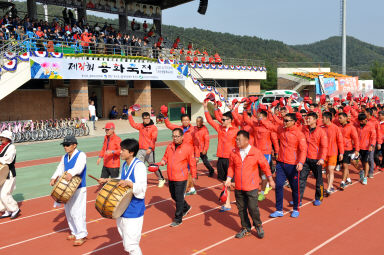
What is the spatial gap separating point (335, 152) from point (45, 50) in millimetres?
16332

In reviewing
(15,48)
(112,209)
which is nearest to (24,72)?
(15,48)

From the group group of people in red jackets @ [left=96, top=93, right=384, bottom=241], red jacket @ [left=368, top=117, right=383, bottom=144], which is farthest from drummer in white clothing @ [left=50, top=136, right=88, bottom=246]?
red jacket @ [left=368, top=117, right=383, bottom=144]

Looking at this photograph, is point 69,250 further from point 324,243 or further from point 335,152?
point 335,152

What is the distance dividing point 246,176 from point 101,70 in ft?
56.4

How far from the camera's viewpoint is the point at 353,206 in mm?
7301

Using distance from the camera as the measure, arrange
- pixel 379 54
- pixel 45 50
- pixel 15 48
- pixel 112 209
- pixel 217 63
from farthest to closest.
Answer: pixel 379 54
pixel 217 63
pixel 45 50
pixel 15 48
pixel 112 209

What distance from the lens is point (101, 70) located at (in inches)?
830

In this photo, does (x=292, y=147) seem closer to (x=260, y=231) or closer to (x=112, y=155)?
(x=260, y=231)

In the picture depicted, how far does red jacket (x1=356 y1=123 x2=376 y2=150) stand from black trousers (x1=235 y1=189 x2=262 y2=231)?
489 centimetres

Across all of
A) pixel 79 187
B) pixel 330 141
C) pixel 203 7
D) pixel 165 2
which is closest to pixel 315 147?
pixel 330 141

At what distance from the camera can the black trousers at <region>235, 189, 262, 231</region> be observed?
18.2 feet

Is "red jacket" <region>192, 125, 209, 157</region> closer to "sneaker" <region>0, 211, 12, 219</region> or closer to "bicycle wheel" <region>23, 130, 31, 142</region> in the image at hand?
"sneaker" <region>0, 211, 12, 219</region>

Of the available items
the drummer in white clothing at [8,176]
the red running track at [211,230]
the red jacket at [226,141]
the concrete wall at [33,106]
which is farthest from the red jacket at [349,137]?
the concrete wall at [33,106]

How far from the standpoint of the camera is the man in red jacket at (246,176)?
5551 mm
